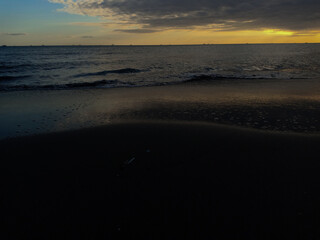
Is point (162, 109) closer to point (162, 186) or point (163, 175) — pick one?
point (163, 175)

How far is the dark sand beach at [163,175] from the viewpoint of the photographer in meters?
3.62

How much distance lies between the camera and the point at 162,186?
4598mm

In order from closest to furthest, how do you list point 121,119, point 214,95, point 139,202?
point 139,202 < point 121,119 < point 214,95

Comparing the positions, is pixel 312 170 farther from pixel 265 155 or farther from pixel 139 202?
pixel 139 202

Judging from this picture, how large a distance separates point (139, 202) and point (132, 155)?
1.90 meters

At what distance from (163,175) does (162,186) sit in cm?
40

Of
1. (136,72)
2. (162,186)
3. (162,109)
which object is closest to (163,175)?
(162,186)

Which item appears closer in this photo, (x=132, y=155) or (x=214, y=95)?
(x=132, y=155)

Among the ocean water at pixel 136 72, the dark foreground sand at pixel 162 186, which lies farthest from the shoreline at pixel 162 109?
the ocean water at pixel 136 72

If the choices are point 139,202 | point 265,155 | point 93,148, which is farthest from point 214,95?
point 139,202

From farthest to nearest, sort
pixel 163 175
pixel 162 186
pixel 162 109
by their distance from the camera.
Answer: pixel 162 109, pixel 163 175, pixel 162 186

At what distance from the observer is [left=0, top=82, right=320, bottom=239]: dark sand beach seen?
3621 mm

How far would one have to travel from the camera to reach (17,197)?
4.41m

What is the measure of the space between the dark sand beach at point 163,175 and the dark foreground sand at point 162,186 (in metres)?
0.02
